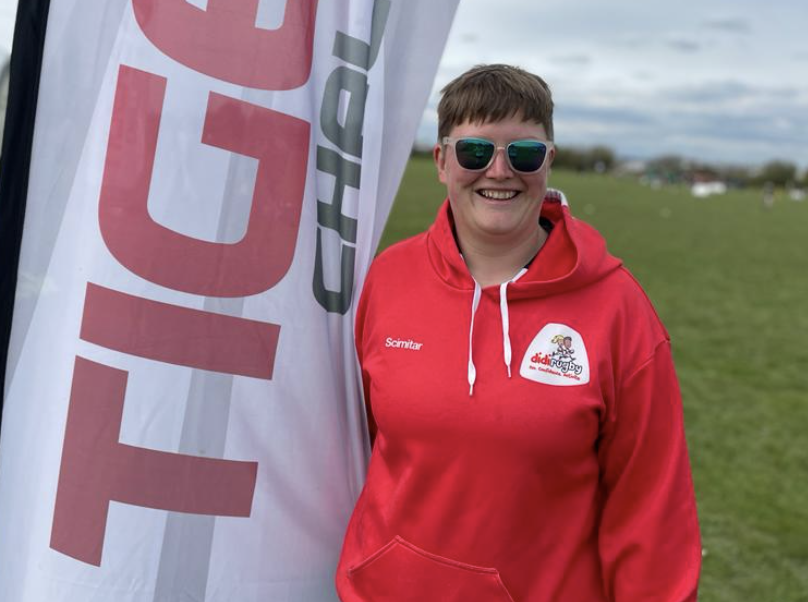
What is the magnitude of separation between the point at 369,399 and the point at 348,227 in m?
0.40

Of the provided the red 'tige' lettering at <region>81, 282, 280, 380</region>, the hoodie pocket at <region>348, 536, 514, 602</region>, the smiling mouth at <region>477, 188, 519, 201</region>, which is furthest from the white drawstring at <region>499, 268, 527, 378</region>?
the red 'tige' lettering at <region>81, 282, 280, 380</region>

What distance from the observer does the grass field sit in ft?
13.7

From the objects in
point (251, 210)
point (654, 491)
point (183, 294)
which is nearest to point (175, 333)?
point (183, 294)

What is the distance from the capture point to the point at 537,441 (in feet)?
5.24

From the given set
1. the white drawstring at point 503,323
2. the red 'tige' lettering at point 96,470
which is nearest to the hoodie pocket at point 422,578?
the white drawstring at point 503,323

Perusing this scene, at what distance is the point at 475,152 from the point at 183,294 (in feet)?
2.24

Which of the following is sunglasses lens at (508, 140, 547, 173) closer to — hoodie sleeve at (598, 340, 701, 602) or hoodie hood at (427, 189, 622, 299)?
hoodie hood at (427, 189, 622, 299)

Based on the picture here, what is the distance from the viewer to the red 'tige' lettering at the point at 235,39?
176cm

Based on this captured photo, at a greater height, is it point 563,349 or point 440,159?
point 440,159

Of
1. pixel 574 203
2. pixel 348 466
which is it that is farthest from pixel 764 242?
pixel 348 466

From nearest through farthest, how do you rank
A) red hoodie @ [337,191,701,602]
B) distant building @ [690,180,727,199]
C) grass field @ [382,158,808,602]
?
1. red hoodie @ [337,191,701,602]
2. grass field @ [382,158,808,602]
3. distant building @ [690,180,727,199]

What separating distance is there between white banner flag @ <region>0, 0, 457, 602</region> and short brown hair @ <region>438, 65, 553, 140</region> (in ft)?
0.98

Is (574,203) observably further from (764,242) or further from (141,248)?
(141,248)

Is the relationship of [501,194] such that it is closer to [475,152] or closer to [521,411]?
[475,152]
